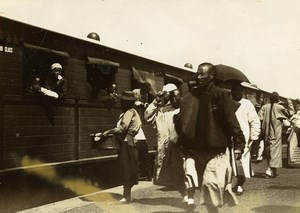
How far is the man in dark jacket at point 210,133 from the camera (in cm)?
528

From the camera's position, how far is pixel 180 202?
7.96 m

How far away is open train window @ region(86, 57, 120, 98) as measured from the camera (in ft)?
31.6

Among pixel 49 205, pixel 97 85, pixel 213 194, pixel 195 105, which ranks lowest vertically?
pixel 49 205

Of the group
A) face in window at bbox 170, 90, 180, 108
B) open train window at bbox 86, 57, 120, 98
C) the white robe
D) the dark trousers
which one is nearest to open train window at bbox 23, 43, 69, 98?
open train window at bbox 86, 57, 120, 98

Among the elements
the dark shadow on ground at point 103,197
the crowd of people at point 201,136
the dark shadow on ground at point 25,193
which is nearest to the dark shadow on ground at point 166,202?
the crowd of people at point 201,136

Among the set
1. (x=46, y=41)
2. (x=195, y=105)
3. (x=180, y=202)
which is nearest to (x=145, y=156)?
(x=180, y=202)

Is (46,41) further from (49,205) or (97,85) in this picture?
(49,205)

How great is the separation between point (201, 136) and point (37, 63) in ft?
12.2

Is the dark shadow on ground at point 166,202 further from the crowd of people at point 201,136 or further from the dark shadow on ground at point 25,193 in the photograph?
the dark shadow on ground at point 25,193

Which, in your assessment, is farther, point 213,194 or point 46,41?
point 46,41

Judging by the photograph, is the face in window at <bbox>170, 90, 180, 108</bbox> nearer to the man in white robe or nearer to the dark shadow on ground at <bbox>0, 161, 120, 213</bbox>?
the man in white robe

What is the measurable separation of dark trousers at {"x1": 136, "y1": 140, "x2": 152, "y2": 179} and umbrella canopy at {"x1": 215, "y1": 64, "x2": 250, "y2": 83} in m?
2.24

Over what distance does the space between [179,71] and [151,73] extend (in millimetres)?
2526

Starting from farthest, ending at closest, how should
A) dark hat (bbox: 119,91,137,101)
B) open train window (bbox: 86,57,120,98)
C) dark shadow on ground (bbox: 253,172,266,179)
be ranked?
dark shadow on ground (bbox: 253,172,266,179) → open train window (bbox: 86,57,120,98) → dark hat (bbox: 119,91,137,101)
